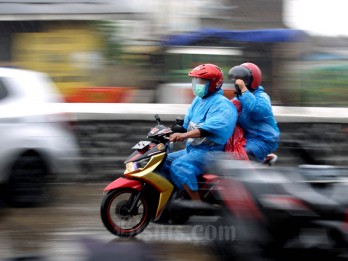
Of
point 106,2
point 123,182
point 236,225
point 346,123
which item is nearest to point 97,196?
point 123,182

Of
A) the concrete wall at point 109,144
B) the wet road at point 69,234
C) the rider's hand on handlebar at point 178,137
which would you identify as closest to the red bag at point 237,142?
the rider's hand on handlebar at point 178,137

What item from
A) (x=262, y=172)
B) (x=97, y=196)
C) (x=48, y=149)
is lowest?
(x=97, y=196)

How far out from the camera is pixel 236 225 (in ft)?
17.3

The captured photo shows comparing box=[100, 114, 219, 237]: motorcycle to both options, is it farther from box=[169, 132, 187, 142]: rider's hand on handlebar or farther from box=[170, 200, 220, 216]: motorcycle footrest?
box=[169, 132, 187, 142]: rider's hand on handlebar

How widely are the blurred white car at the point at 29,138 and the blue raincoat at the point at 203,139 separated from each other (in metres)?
1.99

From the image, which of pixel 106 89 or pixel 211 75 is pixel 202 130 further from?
pixel 106 89

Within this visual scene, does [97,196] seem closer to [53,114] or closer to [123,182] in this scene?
[53,114]

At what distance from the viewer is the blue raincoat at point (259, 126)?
7.66 m

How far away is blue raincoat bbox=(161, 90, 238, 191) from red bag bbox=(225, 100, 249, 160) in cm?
Result: 12

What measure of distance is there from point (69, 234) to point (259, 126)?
211cm

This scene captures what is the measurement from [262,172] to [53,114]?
4307 millimetres

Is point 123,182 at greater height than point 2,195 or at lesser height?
greater

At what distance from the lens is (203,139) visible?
295 inches

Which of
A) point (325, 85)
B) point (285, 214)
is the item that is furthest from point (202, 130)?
point (325, 85)
